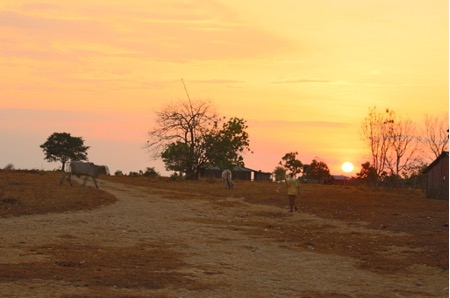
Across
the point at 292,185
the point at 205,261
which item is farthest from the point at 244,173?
the point at 205,261

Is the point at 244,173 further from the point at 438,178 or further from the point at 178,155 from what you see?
the point at 438,178

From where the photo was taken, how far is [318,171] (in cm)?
12150

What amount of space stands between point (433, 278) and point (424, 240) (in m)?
7.28

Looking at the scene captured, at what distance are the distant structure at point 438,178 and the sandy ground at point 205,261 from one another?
98.7 ft

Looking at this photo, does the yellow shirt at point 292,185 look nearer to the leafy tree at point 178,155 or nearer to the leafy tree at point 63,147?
the leafy tree at point 178,155

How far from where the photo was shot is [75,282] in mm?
10938

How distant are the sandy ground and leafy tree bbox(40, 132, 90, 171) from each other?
83.4 meters

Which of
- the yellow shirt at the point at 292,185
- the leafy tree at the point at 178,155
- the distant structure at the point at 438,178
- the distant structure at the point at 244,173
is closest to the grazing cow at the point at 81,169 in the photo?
the yellow shirt at the point at 292,185

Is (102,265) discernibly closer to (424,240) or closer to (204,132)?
(424,240)

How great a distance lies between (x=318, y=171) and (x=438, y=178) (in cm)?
6703

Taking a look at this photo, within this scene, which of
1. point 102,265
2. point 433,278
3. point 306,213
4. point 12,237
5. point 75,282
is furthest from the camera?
point 306,213

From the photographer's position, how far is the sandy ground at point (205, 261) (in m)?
10.8

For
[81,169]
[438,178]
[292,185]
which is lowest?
[292,185]

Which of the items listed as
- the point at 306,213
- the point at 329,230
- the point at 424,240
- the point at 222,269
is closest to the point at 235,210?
the point at 306,213
